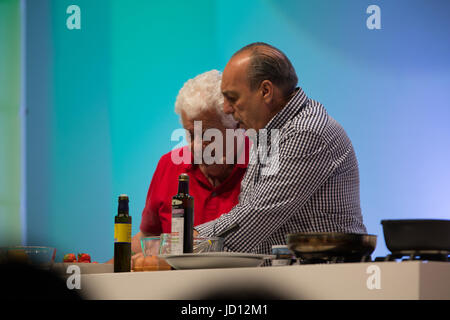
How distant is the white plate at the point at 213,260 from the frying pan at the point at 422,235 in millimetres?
350

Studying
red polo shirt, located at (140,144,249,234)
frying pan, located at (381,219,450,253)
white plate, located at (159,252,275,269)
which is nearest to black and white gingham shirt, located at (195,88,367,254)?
red polo shirt, located at (140,144,249,234)

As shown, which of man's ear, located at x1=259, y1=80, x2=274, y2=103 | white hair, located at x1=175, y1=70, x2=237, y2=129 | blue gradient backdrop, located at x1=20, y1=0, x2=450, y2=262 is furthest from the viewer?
blue gradient backdrop, located at x1=20, y1=0, x2=450, y2=262

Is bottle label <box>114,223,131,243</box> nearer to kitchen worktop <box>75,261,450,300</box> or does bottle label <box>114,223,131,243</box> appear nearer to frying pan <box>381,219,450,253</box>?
kitchen worktop <box>75,261,450,300</box>

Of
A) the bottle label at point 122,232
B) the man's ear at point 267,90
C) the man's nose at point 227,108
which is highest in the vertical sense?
the man's ear at point 267,90

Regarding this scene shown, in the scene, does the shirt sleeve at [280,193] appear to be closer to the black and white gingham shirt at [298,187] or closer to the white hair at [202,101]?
the black and white gingham shirt at [298,187]

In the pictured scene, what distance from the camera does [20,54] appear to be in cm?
446

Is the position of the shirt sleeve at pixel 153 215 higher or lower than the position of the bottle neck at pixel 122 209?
lower

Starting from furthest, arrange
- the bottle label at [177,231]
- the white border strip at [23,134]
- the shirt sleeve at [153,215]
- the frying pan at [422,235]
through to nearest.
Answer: the white border strip at [23,134]
the shirt sleeve at [153,215]
the bottle label at [177,231]
the frying pan at [422,235]

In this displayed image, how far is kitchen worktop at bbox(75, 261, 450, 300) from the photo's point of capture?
97 cm

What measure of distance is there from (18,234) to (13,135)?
686 millimetres

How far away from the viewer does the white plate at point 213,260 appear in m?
1.36

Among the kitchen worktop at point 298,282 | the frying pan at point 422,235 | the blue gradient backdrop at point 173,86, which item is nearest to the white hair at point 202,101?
the blue gradient backdrop at point 173,86
